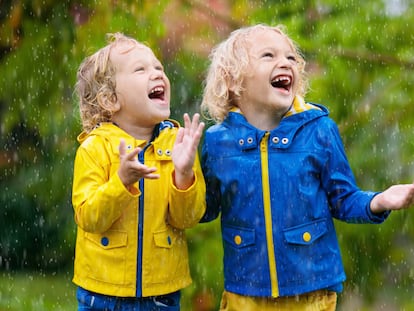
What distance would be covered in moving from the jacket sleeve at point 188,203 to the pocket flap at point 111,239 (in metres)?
0.22

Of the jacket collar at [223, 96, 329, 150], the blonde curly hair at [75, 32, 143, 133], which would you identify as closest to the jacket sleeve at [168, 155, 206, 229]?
the jacket collar at [223, 96, 329, 150]

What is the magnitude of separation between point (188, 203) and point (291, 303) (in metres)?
0.64

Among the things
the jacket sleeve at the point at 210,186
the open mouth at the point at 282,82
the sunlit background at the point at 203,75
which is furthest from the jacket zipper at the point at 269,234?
the sunlit background at the point at 203,75

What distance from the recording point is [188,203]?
346 centimetres

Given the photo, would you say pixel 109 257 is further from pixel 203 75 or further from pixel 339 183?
pixel 203 75

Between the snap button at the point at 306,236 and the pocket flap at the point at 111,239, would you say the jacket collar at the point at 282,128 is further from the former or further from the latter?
the pocket flap at the point at 111,239

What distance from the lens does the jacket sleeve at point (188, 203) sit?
3439mm

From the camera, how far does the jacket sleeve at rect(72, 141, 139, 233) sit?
336cm

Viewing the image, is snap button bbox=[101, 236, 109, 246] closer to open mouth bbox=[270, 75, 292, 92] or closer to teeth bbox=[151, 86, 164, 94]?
teeth bbox=[151, 86, 164, 94]

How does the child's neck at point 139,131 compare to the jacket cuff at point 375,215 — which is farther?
the child's neck at point 139,131

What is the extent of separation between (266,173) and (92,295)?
0.91 metres

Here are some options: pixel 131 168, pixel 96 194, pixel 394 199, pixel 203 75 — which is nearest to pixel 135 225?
pixel 96 194

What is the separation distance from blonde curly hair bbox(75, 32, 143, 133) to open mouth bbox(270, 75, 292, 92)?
2.18ft

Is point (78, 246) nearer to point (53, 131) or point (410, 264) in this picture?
point (53, 131)
